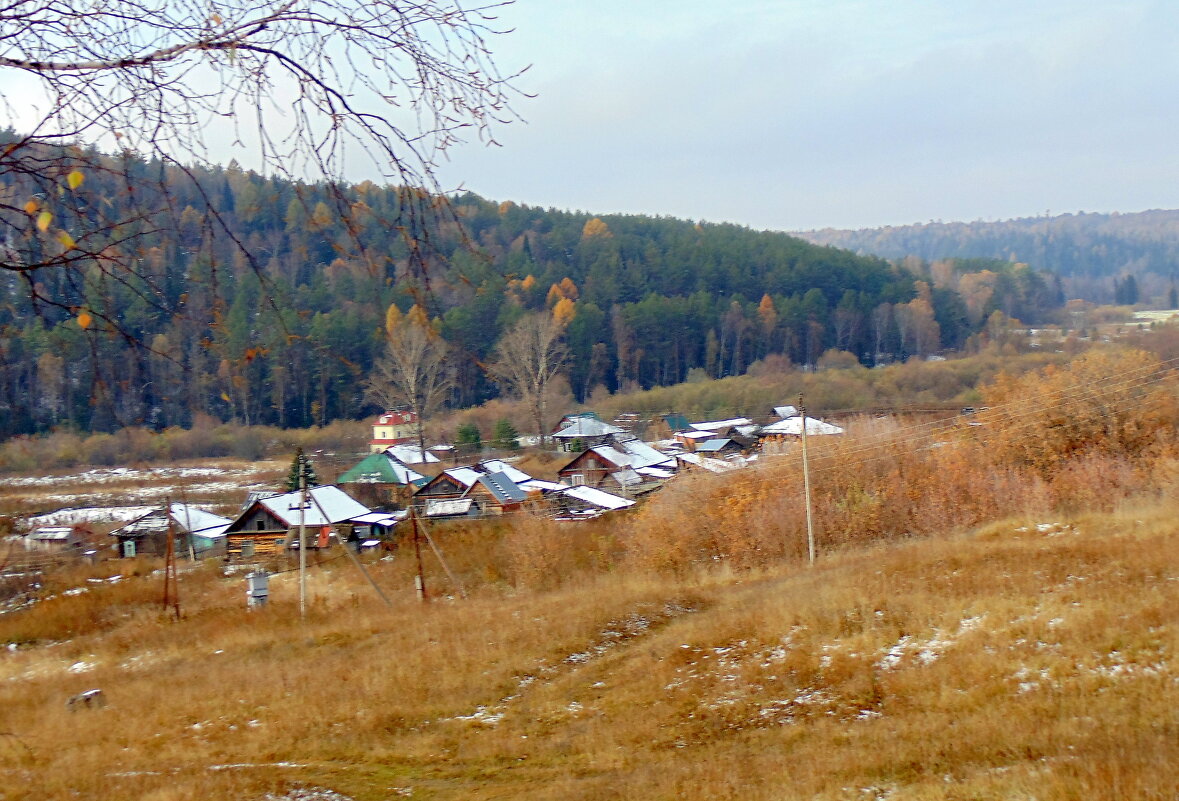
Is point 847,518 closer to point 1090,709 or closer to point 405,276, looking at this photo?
point 1090,709

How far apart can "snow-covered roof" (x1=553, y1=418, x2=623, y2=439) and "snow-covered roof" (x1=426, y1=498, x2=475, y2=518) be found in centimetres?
1206

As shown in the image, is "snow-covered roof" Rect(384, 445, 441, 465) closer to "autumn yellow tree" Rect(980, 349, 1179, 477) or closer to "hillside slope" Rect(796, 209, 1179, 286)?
"autumn yellow tree" Rect(980, 349, 1179, 477)

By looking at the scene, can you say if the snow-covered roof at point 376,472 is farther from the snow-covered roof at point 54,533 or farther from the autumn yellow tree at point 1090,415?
the autumn yellow tree at point 1090,415

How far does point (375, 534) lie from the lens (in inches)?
1316

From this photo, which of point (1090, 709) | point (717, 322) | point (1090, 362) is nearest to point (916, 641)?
point (1090, 709)

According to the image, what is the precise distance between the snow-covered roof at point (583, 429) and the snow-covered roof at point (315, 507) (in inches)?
557

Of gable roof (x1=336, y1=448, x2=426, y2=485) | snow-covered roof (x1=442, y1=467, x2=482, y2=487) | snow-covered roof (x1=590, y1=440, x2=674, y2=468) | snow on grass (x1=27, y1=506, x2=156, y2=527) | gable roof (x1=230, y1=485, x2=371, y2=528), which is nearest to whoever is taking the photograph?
gable roof (x1=230, y1=485, x2=371, y2=528)

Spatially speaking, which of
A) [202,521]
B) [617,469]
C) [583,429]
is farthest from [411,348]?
[583,429]

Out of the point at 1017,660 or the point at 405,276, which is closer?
the point at 405,276

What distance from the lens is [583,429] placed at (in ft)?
150

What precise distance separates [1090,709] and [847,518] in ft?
59.3

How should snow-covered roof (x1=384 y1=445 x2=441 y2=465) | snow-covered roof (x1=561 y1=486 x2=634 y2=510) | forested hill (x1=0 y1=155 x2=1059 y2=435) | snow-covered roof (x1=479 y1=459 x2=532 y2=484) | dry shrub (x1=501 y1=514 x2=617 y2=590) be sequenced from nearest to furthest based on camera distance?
forested hill (x1=0 y1=155 x2=1059 y2=435) < dry shrub (x1=501 y1=514 x2=617 y2=590) < snow-covered roof (x1=561 y1=486 x2=634 y2=510) < snow-covered roof (x1=479 y1=459 x2=532 y2=484) < snow-covered roof (x1=384 y1=445 x2=441 y2=465)

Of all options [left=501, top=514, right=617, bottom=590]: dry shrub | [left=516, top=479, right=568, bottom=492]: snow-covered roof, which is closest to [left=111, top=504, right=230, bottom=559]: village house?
[left=516, top=479, right=568, bottom=492]: snow-covered roof

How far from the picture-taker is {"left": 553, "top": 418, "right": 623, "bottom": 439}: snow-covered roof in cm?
4541
